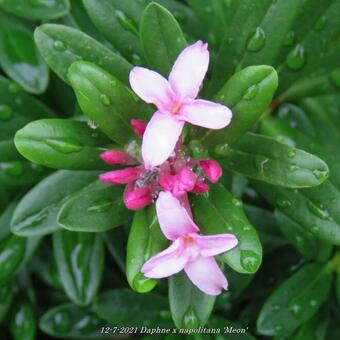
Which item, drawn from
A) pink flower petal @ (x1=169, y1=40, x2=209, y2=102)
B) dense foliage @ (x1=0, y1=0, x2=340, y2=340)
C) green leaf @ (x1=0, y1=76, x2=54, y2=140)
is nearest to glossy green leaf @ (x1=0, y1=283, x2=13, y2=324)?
dense foliage @ (x1=0, y1=0, x2=340, y2=340)

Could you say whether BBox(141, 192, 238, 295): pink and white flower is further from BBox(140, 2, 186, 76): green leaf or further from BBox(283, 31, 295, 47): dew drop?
BBox(283, 31, 295, 47): dew drop

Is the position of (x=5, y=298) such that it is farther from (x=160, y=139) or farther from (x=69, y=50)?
(x=160, y=139)

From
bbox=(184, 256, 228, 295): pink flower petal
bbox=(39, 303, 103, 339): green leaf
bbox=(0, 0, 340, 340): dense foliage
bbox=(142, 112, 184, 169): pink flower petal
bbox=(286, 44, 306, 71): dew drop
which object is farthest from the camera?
bbox=(39, 303, 103, 339): green leaf

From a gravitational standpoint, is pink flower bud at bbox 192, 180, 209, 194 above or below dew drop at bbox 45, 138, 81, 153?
above

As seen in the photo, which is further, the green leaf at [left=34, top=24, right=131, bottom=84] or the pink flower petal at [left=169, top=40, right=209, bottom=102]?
the green leaf at [left=34, top=24, right=131, bottom=84]

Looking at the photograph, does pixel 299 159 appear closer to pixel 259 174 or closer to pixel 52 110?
pixel 259 174

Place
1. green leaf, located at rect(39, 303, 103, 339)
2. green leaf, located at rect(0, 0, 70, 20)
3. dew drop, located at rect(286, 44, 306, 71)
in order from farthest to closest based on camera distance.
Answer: green leaf, located at rect(39, 303, 103, 339) < green leaf, located at rect(0, 0, 70, 20) < dew drop, located at rect(286, 44, 306, 71)
